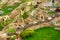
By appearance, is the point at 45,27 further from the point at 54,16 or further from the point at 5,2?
the point at 5,2

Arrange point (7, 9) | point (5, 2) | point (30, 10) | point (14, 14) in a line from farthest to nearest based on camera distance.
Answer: point (5, 2) < point (7, 9) < point (14, 14) < point (30, 10)

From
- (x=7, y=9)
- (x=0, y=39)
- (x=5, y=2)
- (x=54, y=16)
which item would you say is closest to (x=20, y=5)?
(x=7, y=9)

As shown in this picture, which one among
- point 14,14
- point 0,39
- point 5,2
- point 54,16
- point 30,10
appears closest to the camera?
point 0,39

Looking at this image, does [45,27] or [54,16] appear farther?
[54,16]

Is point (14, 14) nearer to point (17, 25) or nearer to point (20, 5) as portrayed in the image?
point (20, 5)

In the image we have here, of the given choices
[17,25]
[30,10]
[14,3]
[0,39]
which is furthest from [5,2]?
[0,39]

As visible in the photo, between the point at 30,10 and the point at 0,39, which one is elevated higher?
the point at 30,10
